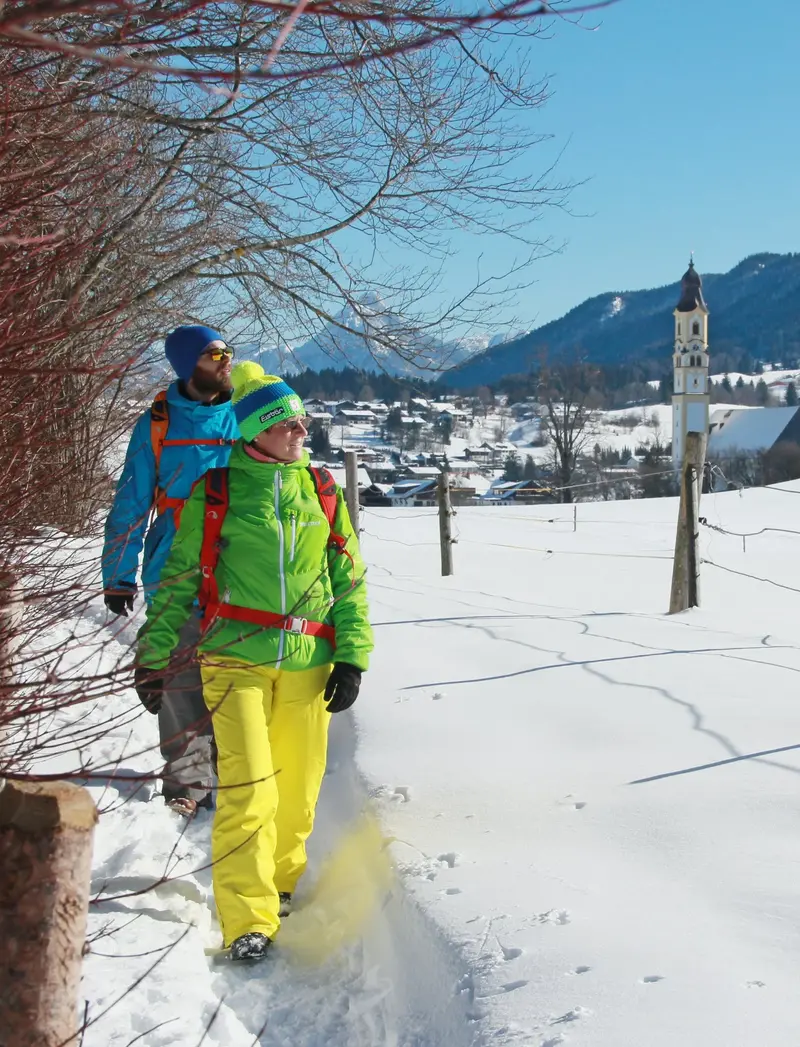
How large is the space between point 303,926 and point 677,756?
168cm

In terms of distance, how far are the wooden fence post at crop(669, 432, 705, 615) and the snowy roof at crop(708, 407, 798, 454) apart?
342 ft

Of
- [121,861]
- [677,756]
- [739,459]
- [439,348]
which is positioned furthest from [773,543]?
[739,459]

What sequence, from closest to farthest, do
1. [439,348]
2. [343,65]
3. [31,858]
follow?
[343,65] < [31,858] < [439,348]

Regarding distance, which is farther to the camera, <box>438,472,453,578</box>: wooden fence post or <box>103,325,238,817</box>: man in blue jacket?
<box>438,472,453,578</box>: wooden fence post

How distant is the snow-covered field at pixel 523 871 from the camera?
102 inches

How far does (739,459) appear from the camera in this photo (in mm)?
71188

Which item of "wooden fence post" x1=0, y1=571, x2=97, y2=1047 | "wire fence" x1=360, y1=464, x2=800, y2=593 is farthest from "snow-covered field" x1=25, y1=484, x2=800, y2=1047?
"wire fence" x1=360, y1=464, x2=800, y2=593

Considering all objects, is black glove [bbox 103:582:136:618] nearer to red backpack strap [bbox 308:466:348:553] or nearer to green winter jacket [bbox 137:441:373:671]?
green winter jacket [bbox 137:441:373:671]

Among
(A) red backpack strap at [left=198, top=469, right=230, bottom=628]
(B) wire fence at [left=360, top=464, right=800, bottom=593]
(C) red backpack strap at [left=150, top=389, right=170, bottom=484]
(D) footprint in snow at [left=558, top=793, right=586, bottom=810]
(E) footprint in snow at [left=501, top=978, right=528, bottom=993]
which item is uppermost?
(C) red backpack strap at [left=150, top=389, right=170, bottom=484]

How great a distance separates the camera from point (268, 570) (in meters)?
3.46

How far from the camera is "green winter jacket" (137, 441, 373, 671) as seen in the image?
345 cm

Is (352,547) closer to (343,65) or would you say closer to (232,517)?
(232,517)

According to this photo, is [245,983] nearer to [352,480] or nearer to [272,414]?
[272,414]

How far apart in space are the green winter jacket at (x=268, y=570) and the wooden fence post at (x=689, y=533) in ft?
18.4
